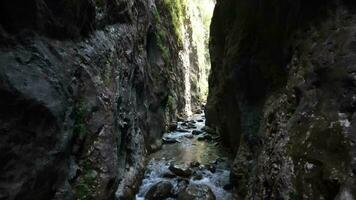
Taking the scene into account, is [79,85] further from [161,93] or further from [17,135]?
[161,93]

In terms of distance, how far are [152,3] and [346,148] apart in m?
14.4

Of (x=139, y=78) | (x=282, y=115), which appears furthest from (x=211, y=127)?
(x=282, y=115)

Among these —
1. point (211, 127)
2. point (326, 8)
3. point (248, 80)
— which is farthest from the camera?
point (211, 127)

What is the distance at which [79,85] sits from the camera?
7.38 metres

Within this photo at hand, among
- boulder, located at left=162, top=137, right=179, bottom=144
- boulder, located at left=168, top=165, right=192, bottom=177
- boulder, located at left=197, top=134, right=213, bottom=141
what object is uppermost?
boulder, located at left=197, top=134, right=213, bottom=141

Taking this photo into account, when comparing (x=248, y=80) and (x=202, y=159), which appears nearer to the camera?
(x=248, y=80)

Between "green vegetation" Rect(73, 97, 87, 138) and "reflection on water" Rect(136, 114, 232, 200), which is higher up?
"green vegetation" Rect(73, 97, 87, 138)

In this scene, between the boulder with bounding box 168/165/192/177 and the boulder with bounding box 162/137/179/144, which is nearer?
the boulder with bounding box 168/165/192/177

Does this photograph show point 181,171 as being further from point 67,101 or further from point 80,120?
point 67,101

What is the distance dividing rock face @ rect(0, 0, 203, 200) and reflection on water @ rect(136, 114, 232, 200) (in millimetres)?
664

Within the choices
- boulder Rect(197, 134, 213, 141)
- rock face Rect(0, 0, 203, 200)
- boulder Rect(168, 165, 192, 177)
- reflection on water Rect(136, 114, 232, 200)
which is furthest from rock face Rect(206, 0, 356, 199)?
boulder Rect(197, 134, 213, 141)

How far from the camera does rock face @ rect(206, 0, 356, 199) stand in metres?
5.25

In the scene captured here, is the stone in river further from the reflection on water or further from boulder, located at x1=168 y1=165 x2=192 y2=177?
boulder, located at x1=168 y1=165 x2=192 y2=177

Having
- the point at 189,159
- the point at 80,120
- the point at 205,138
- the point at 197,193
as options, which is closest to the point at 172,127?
the point at 205,138
